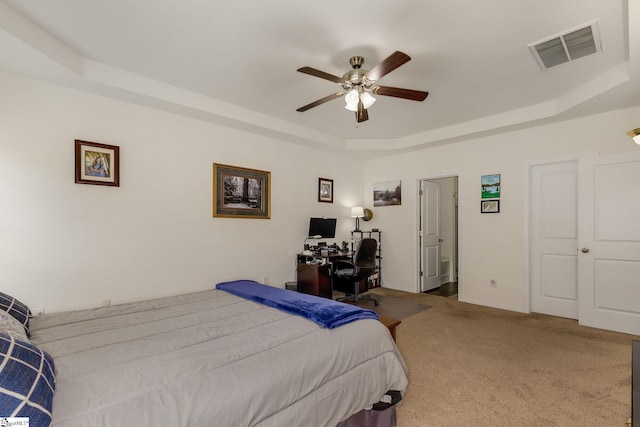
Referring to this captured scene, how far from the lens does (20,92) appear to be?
2.63 metres

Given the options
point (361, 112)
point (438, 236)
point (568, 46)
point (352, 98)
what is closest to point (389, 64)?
point (352, 98)

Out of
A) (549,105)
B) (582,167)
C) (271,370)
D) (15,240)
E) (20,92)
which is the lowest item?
(271,370)

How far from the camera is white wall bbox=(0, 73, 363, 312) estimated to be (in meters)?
2.62

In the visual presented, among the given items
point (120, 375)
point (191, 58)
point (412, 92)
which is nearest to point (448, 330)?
point (412, 92)

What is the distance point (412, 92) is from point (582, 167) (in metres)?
2.56

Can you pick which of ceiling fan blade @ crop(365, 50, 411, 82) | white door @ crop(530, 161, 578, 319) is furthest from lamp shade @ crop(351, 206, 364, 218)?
ceiling fan blade @ crop(365, 50, 411, 82)

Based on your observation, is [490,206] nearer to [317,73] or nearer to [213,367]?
[317,73]

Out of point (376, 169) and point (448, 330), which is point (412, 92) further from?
point (376, 169)

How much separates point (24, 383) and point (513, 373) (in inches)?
120

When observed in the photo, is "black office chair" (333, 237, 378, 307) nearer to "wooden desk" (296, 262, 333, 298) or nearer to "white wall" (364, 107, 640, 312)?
"wooden desk" (296, 262, 333, 298)

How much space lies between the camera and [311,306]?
224 centimetres

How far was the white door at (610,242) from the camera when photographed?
3.30 metres

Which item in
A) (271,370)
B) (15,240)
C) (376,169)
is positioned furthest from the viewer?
(376,169)

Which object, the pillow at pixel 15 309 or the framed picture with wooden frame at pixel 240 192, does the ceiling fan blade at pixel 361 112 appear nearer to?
the framed picture with wooden frame at pixel 240 192
